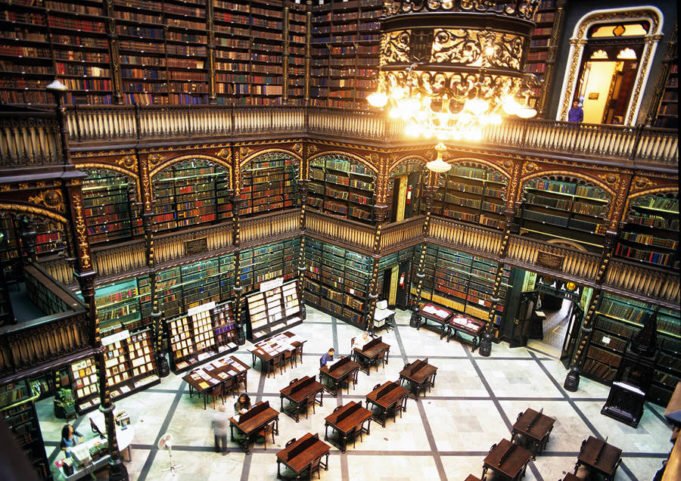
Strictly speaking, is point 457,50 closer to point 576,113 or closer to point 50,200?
point 50,200

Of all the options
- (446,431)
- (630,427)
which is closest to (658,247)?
(630,427)

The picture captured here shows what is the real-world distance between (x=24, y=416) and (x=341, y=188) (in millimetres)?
9335

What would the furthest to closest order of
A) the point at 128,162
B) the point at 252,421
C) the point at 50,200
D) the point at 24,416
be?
the point at 128,162 < the point at 252,421 < the point at 24,416 < the point at 50,200

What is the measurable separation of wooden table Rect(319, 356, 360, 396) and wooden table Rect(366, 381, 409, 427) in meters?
0.80

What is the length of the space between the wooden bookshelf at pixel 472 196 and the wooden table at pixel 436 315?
2.77 metres

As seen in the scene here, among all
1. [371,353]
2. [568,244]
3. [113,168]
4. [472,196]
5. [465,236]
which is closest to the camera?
[113,168]

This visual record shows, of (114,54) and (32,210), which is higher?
(114,54)

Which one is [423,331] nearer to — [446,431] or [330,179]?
[446,431]

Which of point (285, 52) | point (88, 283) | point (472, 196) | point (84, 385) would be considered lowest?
point (84, 385)

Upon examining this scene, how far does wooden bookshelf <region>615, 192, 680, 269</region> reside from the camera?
10.4m

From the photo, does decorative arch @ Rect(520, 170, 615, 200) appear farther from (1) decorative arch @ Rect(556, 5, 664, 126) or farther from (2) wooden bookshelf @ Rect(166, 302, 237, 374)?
(2) wooden bookshelf @ Rect(166, 302, 237, 374)


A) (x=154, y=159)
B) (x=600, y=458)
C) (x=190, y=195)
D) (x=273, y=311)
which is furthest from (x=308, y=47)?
(x=600, y=458)

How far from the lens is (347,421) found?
886 centimetres

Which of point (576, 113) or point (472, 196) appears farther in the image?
point (472, 196)
